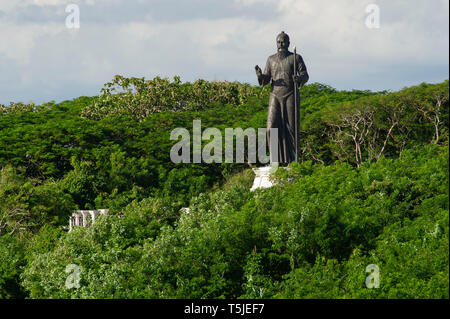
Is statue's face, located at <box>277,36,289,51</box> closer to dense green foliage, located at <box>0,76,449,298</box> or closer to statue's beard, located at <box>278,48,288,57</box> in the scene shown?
statue's beard, located at <box>278,48,288,57</box>

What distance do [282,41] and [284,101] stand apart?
5.49 feet

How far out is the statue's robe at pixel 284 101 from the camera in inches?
882

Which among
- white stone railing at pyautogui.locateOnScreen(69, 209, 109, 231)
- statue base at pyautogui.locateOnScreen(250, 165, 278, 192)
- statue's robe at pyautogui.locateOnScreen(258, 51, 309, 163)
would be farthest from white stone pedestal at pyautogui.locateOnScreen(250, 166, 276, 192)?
white stone railing at pyautogui.locateOnScreen(69, 209, 109, 231)

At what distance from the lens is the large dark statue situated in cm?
2238

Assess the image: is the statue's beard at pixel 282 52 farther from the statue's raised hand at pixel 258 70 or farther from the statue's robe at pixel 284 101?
the statue's raised hand at pixel 258 70

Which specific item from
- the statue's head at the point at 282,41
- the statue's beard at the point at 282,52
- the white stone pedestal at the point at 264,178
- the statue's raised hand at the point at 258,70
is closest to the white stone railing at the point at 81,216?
the white stone pedestal at the point at 264,178

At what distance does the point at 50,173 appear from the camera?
38906mm
